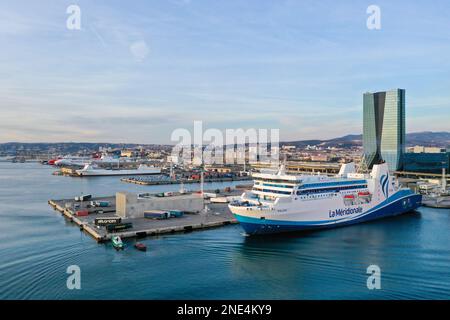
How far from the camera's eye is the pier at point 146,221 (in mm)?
14680

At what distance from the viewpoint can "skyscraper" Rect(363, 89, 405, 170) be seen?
175ft

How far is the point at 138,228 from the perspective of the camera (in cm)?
1534

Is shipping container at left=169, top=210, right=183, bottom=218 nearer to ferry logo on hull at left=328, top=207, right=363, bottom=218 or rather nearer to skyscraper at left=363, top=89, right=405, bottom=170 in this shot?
ferry logo on hull at left=328, top=207, right=363, bottom=218

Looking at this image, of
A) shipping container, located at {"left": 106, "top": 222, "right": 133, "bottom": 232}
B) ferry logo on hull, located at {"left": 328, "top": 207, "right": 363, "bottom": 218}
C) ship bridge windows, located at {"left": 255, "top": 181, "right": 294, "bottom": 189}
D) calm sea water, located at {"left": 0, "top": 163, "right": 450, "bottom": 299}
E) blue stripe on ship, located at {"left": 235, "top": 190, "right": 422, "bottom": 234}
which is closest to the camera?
calm sea water, located at {"left": 0, "top": 163, "right": 450, "bottom": 299}

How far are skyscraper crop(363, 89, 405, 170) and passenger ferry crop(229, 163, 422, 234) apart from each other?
113ft

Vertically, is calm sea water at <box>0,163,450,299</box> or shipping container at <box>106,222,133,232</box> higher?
shipping container at <box>106,222,133,232</box>

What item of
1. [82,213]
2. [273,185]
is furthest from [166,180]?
[273,185]

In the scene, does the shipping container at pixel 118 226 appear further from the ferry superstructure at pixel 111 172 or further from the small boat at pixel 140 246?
the ferry superstructure at pixel 111 172

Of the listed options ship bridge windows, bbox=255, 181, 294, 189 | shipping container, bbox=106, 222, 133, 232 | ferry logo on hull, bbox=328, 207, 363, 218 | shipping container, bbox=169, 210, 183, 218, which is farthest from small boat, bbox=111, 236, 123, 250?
ferry logo on hull, bbox=328, 207, 363, 218

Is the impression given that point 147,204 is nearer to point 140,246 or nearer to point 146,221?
point 146,221

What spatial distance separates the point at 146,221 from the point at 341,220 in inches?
324

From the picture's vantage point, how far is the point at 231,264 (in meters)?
11.3

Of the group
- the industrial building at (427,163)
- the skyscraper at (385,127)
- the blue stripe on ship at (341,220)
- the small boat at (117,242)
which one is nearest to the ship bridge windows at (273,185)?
the blue stripe on ship at (341,220)
